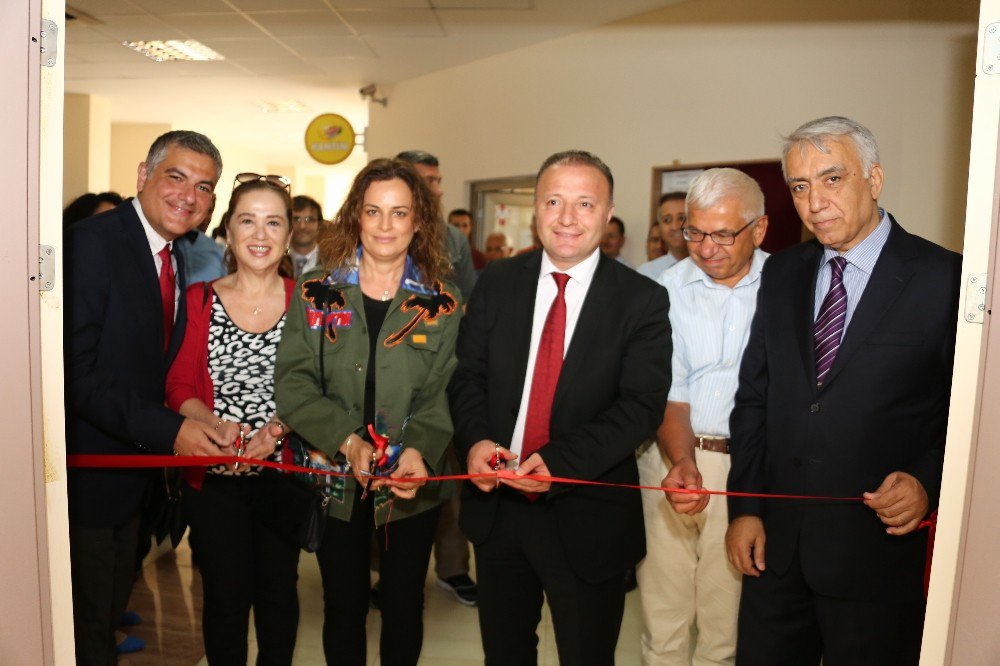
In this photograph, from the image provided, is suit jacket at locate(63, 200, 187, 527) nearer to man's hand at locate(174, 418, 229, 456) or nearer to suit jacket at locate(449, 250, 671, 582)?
man's hand at locate(174, 418, 229, 456)

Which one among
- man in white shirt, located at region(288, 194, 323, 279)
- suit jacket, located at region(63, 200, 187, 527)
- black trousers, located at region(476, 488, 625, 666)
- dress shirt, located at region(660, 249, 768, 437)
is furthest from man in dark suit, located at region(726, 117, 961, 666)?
man in white shirt, located at region(288, 194, 323, 279)

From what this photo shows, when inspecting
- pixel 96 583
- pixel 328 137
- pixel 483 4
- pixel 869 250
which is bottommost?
pixel 96 583

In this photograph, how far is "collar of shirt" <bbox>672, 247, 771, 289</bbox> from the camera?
269cm

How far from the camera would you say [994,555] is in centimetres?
160

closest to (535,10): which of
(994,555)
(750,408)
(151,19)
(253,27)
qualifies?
(253,27)

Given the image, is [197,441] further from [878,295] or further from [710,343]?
[878,295]

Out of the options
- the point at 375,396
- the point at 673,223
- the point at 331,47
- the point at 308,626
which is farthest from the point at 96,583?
the point at 331,47

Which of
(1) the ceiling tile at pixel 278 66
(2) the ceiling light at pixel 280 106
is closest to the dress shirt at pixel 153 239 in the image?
(1) the ceiling tile at pixel 278 66

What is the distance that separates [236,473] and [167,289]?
69 cm

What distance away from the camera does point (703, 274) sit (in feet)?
8.99

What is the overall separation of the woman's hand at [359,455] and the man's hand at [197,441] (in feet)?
1.37

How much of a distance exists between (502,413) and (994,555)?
50.8 inches

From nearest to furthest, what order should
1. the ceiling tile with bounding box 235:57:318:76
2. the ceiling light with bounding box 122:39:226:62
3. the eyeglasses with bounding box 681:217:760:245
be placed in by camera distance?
the eyeglasses with bounding box 681:217:760:245 < the ceiling light with bounding box 122:39:226:62 < the ceiling tile with bounding box 235:57:318:76

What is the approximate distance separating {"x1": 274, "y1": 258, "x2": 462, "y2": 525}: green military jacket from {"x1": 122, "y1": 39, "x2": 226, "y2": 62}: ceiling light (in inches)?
291
